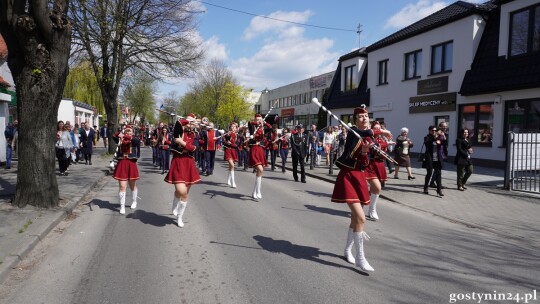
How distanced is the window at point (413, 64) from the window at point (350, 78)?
5.99 meters

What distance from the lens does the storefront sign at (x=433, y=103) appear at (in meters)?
A: 18.5

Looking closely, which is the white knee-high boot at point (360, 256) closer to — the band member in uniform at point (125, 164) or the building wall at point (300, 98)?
the band member in uniform at point (125, 164)

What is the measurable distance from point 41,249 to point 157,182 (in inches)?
283

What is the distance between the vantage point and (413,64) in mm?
21688

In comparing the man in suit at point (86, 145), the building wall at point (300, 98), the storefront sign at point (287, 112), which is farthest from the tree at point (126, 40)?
the storefront sign at point (287, 112)

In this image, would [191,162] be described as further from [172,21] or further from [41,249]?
[172,21]

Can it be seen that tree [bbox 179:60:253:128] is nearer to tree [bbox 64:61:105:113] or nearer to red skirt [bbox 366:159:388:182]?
tree [bbox 64:61:105:113]

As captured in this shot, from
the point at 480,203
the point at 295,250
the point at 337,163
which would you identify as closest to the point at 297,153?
the point at 480,203

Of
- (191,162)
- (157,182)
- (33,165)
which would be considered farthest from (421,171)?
(33,165)

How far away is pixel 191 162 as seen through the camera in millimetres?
7406

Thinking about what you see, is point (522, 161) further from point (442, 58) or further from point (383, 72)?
point (383, 72)

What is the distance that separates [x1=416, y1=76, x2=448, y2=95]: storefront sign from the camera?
1908 cm

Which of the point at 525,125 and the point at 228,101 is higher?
the point at 228,101

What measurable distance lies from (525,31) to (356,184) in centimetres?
1425
